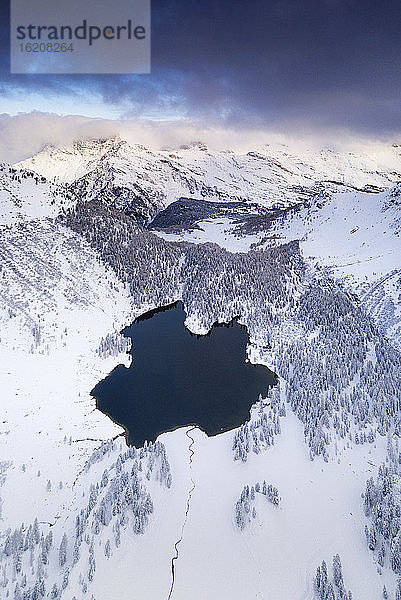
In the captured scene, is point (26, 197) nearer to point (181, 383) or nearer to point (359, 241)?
point (181, 383)

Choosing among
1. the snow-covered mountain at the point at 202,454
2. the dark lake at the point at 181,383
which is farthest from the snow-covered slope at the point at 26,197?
the dark lake at the point at 181,383

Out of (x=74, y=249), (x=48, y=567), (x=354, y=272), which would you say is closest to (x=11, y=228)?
(x=74, y=249)

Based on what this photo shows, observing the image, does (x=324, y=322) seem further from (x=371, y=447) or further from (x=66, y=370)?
(x=66, y=370)

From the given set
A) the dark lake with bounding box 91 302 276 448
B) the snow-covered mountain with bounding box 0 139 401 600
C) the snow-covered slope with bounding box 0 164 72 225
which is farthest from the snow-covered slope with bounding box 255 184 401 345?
the snow-covered slope with bounding box 0 164 72 225

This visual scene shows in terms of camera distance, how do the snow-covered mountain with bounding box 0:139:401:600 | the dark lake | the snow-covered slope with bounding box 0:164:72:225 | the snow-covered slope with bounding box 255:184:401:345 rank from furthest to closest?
the snow-covered slope with bounding box 0:164:72:225
the snow-covered slope with bounding box 255:184:401:345
the dark lake
the snow-covered mountain with bounding box 0:139:401:600

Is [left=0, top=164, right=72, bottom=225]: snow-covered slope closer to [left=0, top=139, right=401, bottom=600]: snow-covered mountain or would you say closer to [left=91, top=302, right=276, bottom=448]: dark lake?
[left=0, top=139, right=401, bottom=600]: snow-covered mountain

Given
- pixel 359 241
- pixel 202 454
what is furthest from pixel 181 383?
pixel 359 241

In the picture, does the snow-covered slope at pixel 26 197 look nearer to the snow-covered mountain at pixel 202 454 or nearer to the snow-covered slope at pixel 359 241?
the snow-covered mountain at pixel 202 454
